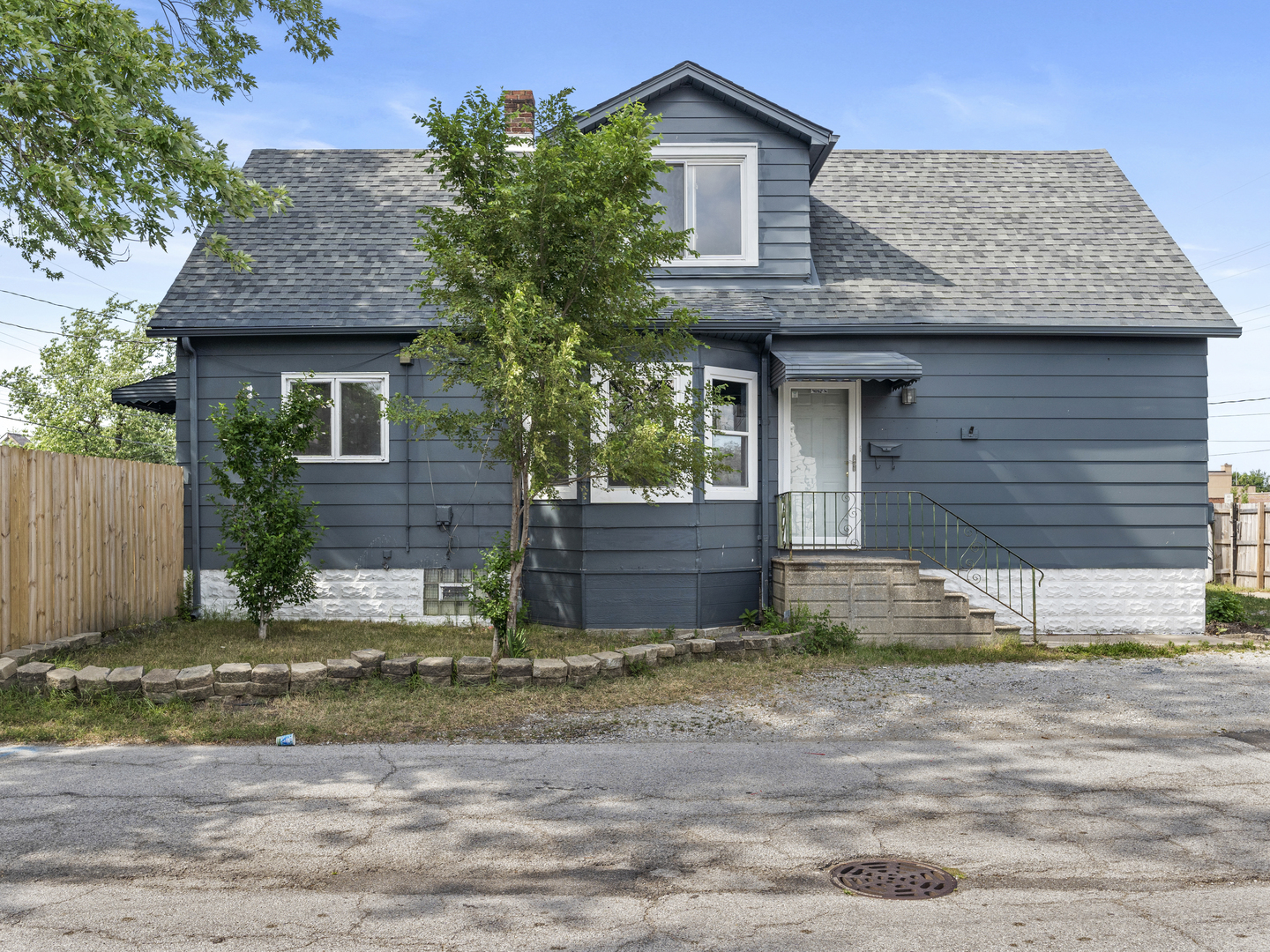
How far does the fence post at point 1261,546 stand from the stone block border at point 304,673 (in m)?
14.1

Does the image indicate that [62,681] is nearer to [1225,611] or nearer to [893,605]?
[893,605]

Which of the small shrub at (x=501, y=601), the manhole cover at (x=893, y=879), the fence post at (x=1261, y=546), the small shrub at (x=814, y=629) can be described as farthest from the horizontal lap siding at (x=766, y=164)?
the fence post at (x=1261, y=546)

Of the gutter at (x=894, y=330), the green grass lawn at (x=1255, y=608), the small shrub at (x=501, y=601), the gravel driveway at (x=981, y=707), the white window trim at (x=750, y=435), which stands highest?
the gutter at (x=894, y=330)

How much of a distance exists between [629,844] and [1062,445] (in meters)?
9.55

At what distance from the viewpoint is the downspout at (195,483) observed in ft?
38.0

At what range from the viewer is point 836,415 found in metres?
12.0

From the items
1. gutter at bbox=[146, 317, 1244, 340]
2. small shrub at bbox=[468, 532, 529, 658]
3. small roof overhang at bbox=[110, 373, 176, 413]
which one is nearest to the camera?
small shrub at bbox=[468, 532, 529, 658]

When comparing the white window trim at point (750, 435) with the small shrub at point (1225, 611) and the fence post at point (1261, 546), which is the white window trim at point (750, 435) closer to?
the small shrub at point (1225, 611)

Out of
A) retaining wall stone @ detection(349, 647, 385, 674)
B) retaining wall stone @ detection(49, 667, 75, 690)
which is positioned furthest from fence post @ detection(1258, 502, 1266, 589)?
retaining wall stone @ detection(49, 667, 75, 690)

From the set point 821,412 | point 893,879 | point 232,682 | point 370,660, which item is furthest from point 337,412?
point 893,879

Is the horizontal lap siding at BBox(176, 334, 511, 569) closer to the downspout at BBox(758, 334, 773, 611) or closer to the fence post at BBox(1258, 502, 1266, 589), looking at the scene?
the downspout at BBox(758, 334, 773, 611)

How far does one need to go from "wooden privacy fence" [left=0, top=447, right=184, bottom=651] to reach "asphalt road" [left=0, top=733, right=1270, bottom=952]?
2.83 metres

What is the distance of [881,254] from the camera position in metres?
12.7

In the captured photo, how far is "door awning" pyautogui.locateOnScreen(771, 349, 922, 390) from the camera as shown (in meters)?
10.6
